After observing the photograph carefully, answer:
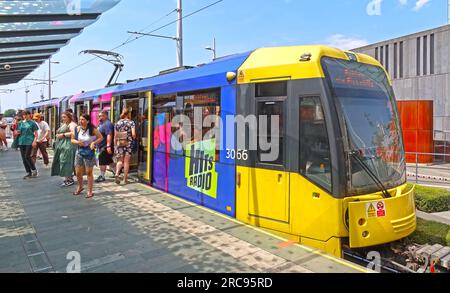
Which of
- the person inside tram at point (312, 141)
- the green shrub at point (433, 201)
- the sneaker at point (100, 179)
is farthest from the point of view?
the sneaker at point (100, 179)

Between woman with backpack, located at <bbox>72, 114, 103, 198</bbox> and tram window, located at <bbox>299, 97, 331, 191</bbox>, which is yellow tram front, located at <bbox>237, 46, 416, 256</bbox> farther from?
woman with backpack, located at <bbox>72, 114, 103, 198</bbox>

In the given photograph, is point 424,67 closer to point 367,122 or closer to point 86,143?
point 367,122

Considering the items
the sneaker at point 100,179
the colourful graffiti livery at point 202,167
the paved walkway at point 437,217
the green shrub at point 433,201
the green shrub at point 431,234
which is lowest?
the paved walkway at point 437,217

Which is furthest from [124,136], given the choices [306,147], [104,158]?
[306,147]

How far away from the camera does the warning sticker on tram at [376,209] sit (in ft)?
14.5

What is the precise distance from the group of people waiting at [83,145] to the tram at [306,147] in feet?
8.11

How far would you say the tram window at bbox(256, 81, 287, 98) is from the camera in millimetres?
4957

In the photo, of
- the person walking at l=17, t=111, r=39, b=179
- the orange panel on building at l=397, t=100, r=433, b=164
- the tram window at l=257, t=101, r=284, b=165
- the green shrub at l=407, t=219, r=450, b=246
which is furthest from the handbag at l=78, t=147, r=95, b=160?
the orange panel on building at l=397, t=100, r=433, b=164

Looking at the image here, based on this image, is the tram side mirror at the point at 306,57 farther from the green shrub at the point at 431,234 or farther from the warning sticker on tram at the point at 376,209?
the green shrub at the point at 431,234

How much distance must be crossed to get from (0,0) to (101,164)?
4658mm

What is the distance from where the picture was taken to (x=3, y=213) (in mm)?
6055

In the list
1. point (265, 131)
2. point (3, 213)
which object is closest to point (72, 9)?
point (3, 213)

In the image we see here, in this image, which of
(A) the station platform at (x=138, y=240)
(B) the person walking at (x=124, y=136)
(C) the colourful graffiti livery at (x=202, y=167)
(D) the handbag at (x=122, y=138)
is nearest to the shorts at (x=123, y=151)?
(B) the person walking at (x=124, y=136)

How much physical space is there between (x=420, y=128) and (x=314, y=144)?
46.9 ft
